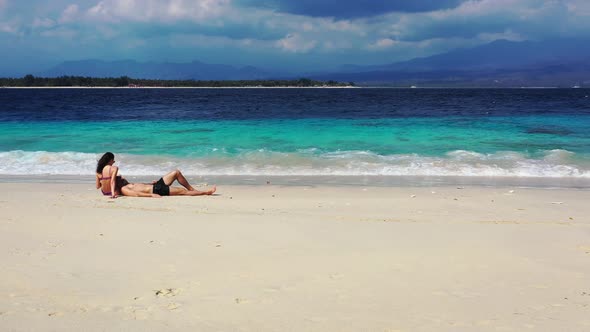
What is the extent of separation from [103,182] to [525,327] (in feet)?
26.6

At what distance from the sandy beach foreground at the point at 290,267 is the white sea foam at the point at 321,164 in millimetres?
5368

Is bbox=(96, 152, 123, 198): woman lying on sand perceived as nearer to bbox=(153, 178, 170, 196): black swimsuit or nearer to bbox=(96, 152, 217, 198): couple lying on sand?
bbox=(96, 152, 217, 198): couple lying on sand

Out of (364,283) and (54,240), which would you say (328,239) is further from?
(54,240)

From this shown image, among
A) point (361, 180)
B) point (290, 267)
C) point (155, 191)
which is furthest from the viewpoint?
point (361, 180)

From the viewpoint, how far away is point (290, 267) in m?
5.31

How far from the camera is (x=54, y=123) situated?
27.9m

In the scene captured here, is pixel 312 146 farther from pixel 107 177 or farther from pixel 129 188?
pixel 107 177

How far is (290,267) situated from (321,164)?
9.94m

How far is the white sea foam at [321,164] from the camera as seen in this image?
46.5 feet

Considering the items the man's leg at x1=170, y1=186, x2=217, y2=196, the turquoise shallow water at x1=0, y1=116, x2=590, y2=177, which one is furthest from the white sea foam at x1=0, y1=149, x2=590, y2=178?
the man's leg at x1=170, y1=186, x2=217, y2=196

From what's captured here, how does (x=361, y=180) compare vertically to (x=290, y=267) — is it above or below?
below

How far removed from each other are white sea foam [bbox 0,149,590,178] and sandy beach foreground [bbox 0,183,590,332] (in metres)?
5.37

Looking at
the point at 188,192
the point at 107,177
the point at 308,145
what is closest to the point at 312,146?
the point at 308,145

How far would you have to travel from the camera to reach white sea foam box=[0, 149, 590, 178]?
46.5ft
